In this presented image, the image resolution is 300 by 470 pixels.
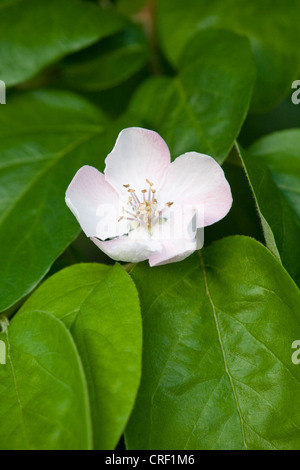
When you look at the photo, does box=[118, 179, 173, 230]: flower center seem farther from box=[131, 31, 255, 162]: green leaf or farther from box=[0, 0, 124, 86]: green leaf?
box=[0, 0, 124, 86]: green leaf

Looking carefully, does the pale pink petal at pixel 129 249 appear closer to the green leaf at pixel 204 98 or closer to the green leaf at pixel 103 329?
the green leaf at pixel 103 329

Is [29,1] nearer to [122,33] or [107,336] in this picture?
[122,33]

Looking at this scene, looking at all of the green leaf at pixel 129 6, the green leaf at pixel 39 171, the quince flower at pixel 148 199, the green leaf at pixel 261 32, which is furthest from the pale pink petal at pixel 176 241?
the green leaf at pixel 129 6

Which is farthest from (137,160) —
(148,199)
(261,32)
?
(261,32)

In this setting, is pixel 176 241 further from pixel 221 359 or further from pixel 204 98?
pixel 204 98

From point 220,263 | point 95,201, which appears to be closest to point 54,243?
point 95,201
